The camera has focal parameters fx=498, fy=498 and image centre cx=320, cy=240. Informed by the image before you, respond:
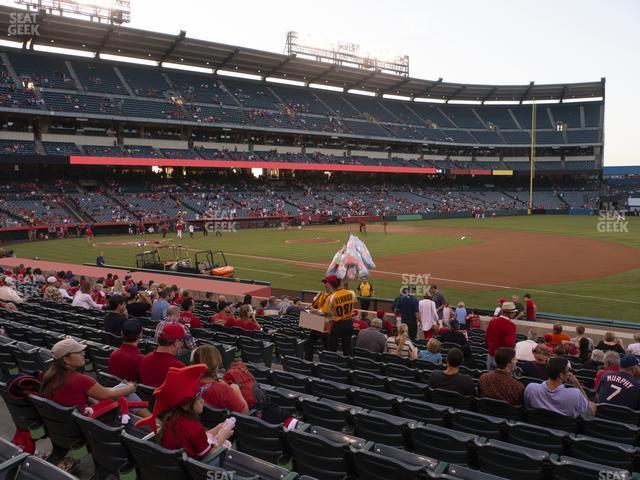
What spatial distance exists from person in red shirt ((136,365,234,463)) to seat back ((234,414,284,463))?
0.75 metres

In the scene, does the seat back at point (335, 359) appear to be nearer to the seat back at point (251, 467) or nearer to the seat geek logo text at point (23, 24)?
the seat back at point (251, 467)

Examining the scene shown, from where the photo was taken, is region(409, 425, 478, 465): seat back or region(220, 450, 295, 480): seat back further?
region(409, 425, 478, 465): seat back

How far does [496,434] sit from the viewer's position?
19.7 feet

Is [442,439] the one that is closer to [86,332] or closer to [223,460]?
[223,460]

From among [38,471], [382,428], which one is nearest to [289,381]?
[382,428]

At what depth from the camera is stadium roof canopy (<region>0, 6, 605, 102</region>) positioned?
6025 cm

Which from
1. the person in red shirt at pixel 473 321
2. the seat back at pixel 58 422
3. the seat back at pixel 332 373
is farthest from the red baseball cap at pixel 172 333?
the person in red shirt at pixel 473 321

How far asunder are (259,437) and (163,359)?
68.2 inches

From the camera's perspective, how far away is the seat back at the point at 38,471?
377 centimetres

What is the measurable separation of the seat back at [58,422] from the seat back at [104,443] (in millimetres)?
153

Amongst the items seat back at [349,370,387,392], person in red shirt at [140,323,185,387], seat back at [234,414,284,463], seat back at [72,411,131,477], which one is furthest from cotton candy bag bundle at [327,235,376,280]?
seat back at [72,411,131,477]

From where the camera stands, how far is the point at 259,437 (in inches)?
207

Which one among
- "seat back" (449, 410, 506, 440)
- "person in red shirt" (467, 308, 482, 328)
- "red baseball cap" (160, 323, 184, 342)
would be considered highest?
"red baseball cap" (160, 323, 184, 342)

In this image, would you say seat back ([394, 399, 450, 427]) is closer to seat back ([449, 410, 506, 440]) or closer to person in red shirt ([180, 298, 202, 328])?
seat back ([449, 410, 506, 440])
